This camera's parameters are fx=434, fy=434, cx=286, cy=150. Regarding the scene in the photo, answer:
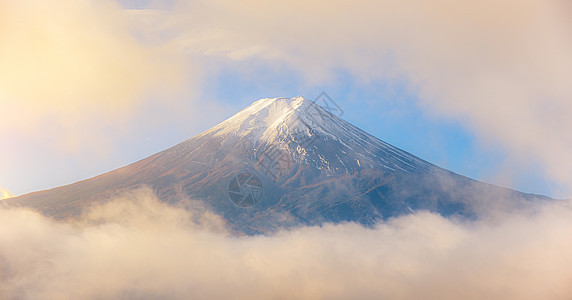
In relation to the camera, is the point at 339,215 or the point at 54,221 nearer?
the point at 54,221

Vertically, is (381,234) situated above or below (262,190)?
below

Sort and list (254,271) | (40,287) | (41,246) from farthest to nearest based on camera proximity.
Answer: (254,271), (41,246), (40,287)

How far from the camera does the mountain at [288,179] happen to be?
3140 inches

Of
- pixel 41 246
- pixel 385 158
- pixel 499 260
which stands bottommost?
pixel 499 260

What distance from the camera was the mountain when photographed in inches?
3140

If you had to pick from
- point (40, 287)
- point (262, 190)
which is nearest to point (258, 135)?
point (262, 190)

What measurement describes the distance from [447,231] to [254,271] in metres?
41.4

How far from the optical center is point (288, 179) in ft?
284

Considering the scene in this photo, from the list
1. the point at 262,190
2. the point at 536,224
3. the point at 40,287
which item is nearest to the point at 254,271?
the point at 262,190

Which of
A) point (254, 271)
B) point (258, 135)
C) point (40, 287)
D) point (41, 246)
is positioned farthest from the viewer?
point (258, 135)

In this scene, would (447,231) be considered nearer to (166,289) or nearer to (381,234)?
(381,234)

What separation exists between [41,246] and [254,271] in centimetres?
3921

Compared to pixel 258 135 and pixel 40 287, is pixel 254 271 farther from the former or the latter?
pixel 40 287

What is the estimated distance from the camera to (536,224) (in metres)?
96.7
